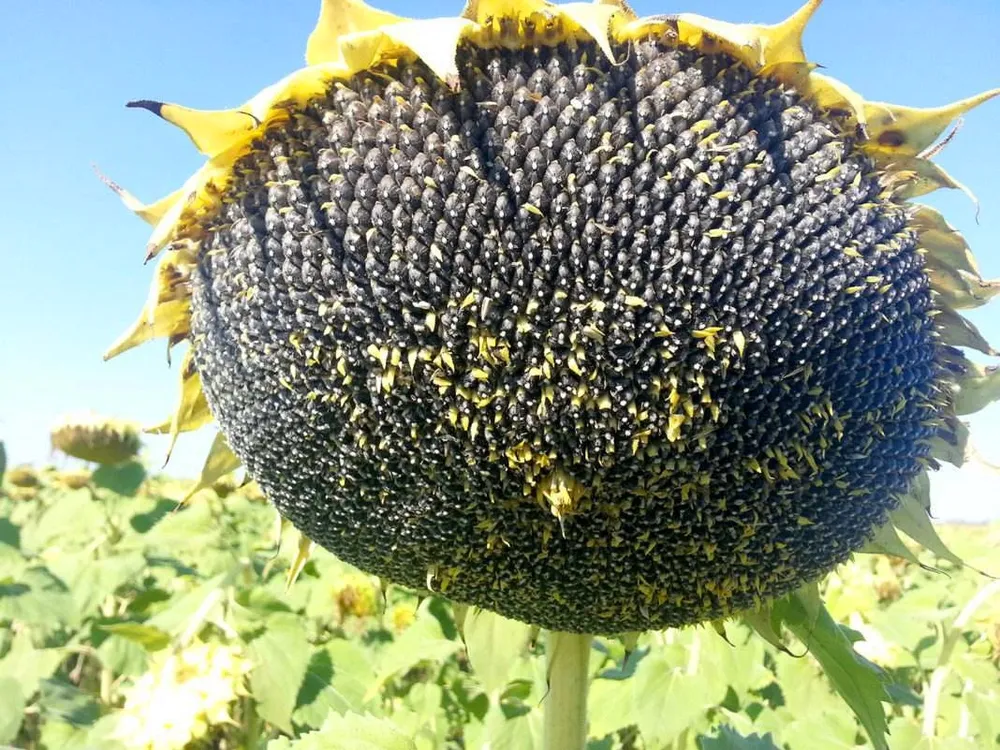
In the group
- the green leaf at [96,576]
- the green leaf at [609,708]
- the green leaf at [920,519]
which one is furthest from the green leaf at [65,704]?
the green leaf at [920,519]

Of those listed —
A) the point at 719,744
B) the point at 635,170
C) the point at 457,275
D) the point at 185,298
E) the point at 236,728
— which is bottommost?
the point at 236,728

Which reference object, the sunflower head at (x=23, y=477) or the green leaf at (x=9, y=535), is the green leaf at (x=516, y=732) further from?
the sunflower head at (x=23, y=477)

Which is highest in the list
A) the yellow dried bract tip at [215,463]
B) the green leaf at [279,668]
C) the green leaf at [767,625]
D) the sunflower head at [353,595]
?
the yellow dried bract tip at [215,463]

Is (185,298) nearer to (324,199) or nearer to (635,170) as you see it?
(324,199)

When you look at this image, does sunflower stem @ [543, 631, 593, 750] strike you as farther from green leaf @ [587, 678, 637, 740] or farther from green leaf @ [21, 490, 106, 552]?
green leaf @ [21, 490, 106, 552]

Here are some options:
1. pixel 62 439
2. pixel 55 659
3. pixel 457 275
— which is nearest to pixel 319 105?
pixel 457 275

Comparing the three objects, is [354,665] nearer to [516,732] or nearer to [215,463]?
[516,732]

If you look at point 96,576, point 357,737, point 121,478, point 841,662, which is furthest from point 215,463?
point 121,478
